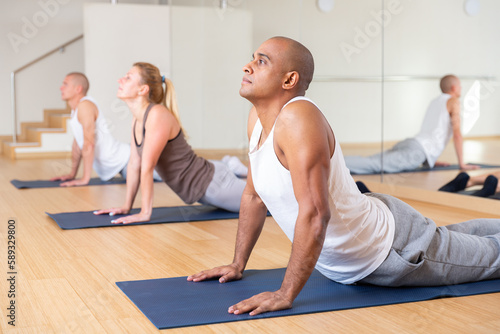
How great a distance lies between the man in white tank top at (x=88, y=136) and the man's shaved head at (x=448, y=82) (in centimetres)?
228

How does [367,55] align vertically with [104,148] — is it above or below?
above

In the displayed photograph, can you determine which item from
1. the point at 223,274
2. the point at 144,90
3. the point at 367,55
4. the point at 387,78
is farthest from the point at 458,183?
the point at 223,274

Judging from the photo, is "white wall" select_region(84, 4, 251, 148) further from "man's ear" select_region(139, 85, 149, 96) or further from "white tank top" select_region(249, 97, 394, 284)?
"white tank top" select_region(249, 97, 394, 284)

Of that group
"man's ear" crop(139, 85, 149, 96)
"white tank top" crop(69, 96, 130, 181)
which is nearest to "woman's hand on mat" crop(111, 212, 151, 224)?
"man's ear" crop(139, 85, 149, 96)

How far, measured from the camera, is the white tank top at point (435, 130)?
3652 mm

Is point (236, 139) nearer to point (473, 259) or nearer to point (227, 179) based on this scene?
point (227, 179)

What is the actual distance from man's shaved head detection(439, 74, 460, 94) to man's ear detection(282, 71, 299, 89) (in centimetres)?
223

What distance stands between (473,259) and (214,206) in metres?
1.75

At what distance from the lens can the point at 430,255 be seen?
1.79 m

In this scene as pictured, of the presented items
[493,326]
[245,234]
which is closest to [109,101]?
[245,234]

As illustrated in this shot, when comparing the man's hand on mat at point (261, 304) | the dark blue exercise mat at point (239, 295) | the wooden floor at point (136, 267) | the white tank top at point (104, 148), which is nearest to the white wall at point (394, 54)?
the wooden floor at point (136, 267)

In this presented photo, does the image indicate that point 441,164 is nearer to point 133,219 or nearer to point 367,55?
point 367,55

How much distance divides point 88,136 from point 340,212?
119 inches

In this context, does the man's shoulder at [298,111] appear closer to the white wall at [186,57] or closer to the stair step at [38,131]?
the white wall at [186,57]
